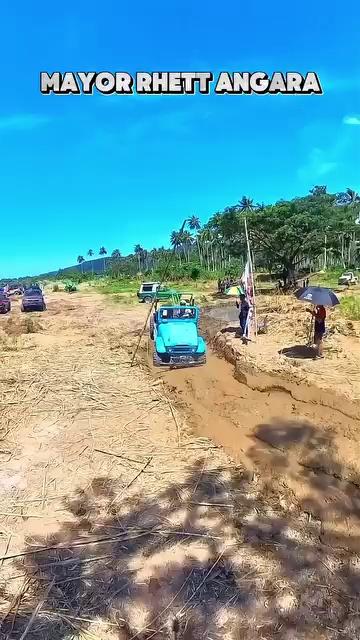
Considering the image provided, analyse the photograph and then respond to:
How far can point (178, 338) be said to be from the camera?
43.6ft

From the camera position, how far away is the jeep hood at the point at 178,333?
13.1 meters

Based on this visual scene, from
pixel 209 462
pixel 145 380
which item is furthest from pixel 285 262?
pixel 209 462

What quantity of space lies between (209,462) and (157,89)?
8065mm

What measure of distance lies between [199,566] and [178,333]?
909cm

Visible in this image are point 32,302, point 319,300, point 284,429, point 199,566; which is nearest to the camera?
point 199,566

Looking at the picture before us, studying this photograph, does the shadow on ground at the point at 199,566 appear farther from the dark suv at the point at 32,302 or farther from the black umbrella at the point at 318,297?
the dark suv at the point at 32,302

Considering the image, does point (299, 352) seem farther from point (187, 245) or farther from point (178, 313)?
point (187, 245)

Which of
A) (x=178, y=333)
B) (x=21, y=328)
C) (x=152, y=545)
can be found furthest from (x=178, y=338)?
(x=21, y=328)

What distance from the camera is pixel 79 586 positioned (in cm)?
451

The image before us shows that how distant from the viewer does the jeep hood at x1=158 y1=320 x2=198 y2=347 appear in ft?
43.0

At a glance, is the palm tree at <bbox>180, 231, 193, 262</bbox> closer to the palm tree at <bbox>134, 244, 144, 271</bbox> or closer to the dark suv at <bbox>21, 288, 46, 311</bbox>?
the palm tree at <bbox>134, 244, 144, 271</bbox>

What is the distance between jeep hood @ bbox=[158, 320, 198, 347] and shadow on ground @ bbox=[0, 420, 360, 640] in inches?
263

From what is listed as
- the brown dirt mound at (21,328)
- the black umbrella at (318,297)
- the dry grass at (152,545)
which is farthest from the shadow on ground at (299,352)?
the brown dirt mound at (21,328)

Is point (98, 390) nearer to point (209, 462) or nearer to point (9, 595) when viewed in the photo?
point (209, 462)
